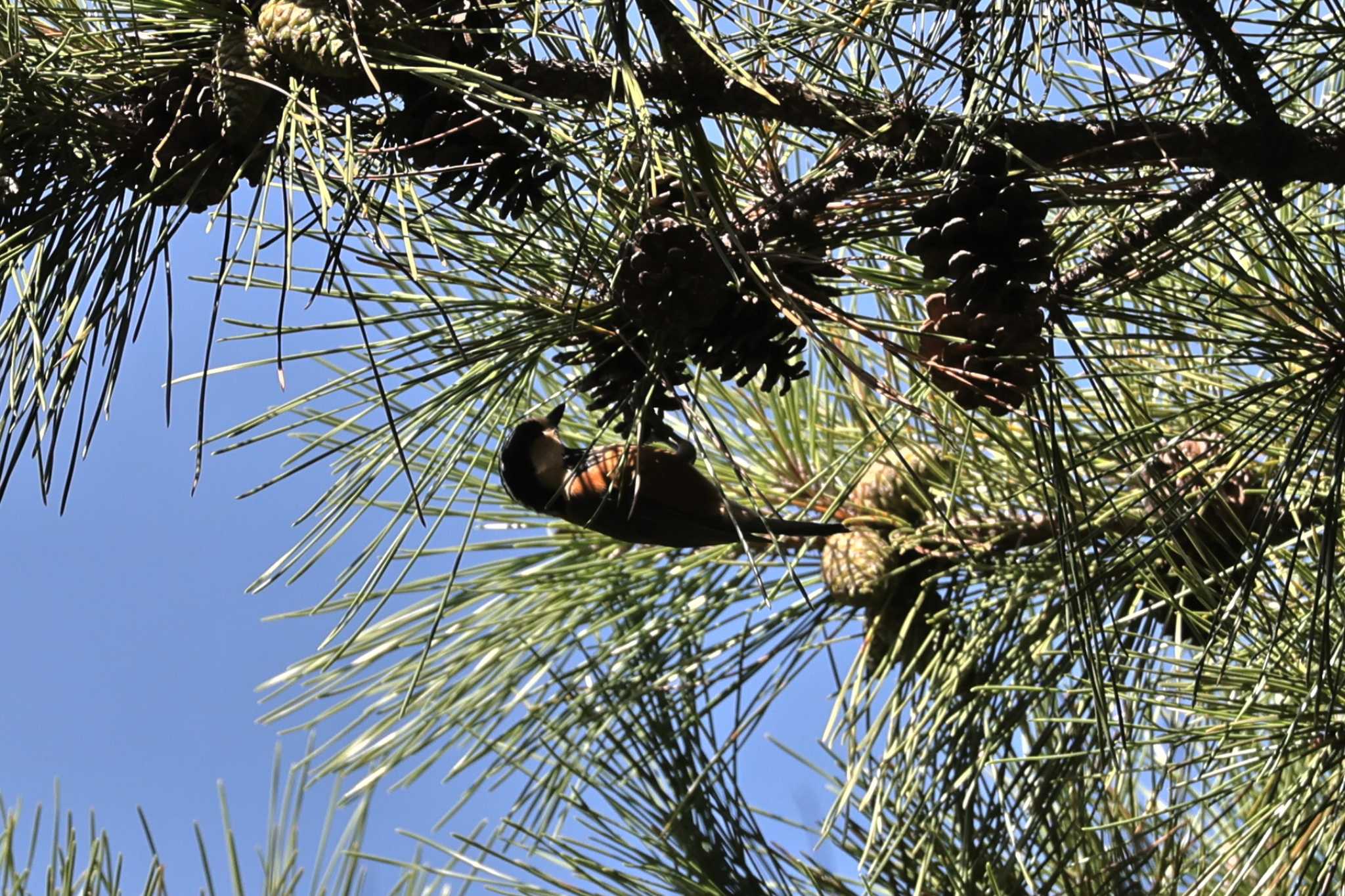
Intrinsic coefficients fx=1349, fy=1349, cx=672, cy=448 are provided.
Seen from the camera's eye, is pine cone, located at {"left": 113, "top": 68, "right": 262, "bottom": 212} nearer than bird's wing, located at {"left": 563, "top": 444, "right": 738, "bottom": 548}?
Yes

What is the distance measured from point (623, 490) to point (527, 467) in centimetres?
9

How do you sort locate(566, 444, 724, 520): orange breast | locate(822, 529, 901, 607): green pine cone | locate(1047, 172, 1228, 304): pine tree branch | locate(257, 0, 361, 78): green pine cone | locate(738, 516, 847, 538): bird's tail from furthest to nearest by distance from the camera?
locate(822, 529, 901, 607): green pine cone
locate(738, 516, 847, 538): bird's tail
locate(566, 444, 724, 520): orange breast
locate(1047, 172, 1228, 304): pine tree branch
locate(257, 0, 361, 78): green pine cone

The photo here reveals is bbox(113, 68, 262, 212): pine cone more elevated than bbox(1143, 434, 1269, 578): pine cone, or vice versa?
bbox(113, 68, 262, 212): pine cone

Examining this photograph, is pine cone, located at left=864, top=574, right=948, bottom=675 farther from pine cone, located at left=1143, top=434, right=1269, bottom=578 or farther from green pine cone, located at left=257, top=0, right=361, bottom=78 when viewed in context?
A: green pine cone, located at left=257, top=0, right=361, bottom=78

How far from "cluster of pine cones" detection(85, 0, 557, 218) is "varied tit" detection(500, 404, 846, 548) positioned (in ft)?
0.72

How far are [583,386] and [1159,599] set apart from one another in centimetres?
61

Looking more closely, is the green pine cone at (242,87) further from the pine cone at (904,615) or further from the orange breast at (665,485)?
the pine cone at (904,615)

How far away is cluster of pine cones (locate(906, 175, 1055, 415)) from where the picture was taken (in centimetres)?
59

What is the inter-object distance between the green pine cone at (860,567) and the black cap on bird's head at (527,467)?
30cm

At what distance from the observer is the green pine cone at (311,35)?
1.71 ft

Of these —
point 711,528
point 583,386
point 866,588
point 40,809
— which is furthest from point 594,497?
point 40,809

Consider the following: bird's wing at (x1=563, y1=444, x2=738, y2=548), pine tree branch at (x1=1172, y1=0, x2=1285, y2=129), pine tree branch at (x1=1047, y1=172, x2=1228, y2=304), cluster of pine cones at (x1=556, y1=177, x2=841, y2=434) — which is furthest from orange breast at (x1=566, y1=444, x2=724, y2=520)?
pine tree branch at (x1=1172, y1=0, x2=1285, y2=129)

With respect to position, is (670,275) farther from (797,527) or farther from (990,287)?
(797,527)

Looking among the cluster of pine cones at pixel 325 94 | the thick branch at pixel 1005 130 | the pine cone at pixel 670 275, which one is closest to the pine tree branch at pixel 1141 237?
the thick branch at pixel 1005 130
